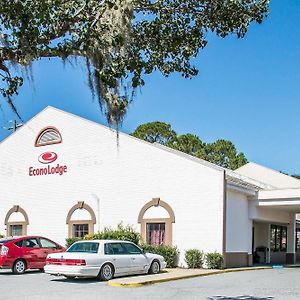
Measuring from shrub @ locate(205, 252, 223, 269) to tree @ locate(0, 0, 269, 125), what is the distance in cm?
1596

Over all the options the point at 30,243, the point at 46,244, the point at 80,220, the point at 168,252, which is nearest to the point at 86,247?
the point at 30,243

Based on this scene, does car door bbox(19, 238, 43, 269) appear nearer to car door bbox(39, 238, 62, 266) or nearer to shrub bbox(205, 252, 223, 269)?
car door bbox(39, 238, 62, 266)

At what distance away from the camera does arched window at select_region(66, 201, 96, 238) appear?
2828 cm

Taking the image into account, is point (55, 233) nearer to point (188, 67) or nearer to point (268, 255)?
point (268, 255)

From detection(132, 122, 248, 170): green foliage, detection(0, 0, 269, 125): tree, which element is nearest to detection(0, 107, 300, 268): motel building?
detection(0, 0, 269, 125): tree

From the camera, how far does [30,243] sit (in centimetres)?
2067

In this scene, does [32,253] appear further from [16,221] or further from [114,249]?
[16,221]

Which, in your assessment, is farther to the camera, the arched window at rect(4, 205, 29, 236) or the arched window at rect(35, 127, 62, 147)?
the arched window at rect(4, 205, 29, 236)

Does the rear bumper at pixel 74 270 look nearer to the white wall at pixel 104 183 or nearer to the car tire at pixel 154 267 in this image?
the car tire at pixel 154 267

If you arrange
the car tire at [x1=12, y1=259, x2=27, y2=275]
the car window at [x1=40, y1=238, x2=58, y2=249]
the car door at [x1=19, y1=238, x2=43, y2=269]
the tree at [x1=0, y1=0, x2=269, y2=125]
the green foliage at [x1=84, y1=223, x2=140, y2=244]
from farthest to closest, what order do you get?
the green foliage at [x1=84, y1=223, x2=140, y2=244] → the car window at [x1=40, y1=238, x2=58, y2=249] → the car door at [x1=19, y1=238, x2=43, y2=269] → the car tire at [x1=12, y1=259, x2=27, y2=275] → the tree at [x1=0, y1=0, x2=269, y2=125]

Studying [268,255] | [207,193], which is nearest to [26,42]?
[207,193]

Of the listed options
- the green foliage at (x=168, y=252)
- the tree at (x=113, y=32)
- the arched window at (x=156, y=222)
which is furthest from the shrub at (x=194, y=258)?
the tree at (x=113, y=32)

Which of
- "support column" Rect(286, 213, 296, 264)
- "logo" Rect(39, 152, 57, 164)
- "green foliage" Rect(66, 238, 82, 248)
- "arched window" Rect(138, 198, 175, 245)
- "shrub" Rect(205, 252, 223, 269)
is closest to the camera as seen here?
"shrub" Rect(205, 252, 223, 269)

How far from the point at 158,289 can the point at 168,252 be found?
28.6ft
